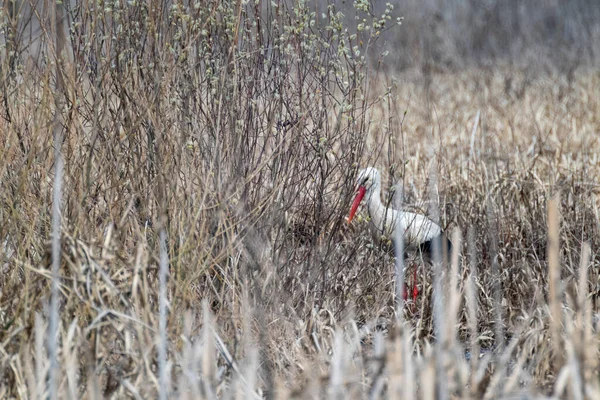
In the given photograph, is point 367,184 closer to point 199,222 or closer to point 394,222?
point 394,222

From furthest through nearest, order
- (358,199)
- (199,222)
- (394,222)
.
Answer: (358,199), (394,222), (199,222)

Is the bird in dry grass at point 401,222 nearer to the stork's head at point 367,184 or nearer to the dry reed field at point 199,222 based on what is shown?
the stork's head at point 367,184

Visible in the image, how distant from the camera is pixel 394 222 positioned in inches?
151

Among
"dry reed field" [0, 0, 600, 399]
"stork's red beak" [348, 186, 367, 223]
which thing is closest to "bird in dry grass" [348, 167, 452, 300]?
"stork's red beak" [348, 186, 367, 223]

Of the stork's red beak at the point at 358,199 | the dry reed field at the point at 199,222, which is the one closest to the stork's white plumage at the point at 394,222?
the stork's red beak at the point at 358,199

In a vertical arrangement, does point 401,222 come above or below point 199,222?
below

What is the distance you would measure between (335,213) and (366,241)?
46 cm

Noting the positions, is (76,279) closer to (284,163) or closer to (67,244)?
(67,244)

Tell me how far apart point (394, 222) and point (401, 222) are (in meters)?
0.30

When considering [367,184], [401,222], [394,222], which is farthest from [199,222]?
[401,222]

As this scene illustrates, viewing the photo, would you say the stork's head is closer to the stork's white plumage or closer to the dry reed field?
the stork's white plumage

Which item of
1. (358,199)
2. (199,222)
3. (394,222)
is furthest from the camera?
(358,199)

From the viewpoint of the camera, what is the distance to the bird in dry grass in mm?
3929

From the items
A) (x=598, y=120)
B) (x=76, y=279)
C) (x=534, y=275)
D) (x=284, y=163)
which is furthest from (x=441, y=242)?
(x=598, y=120)
